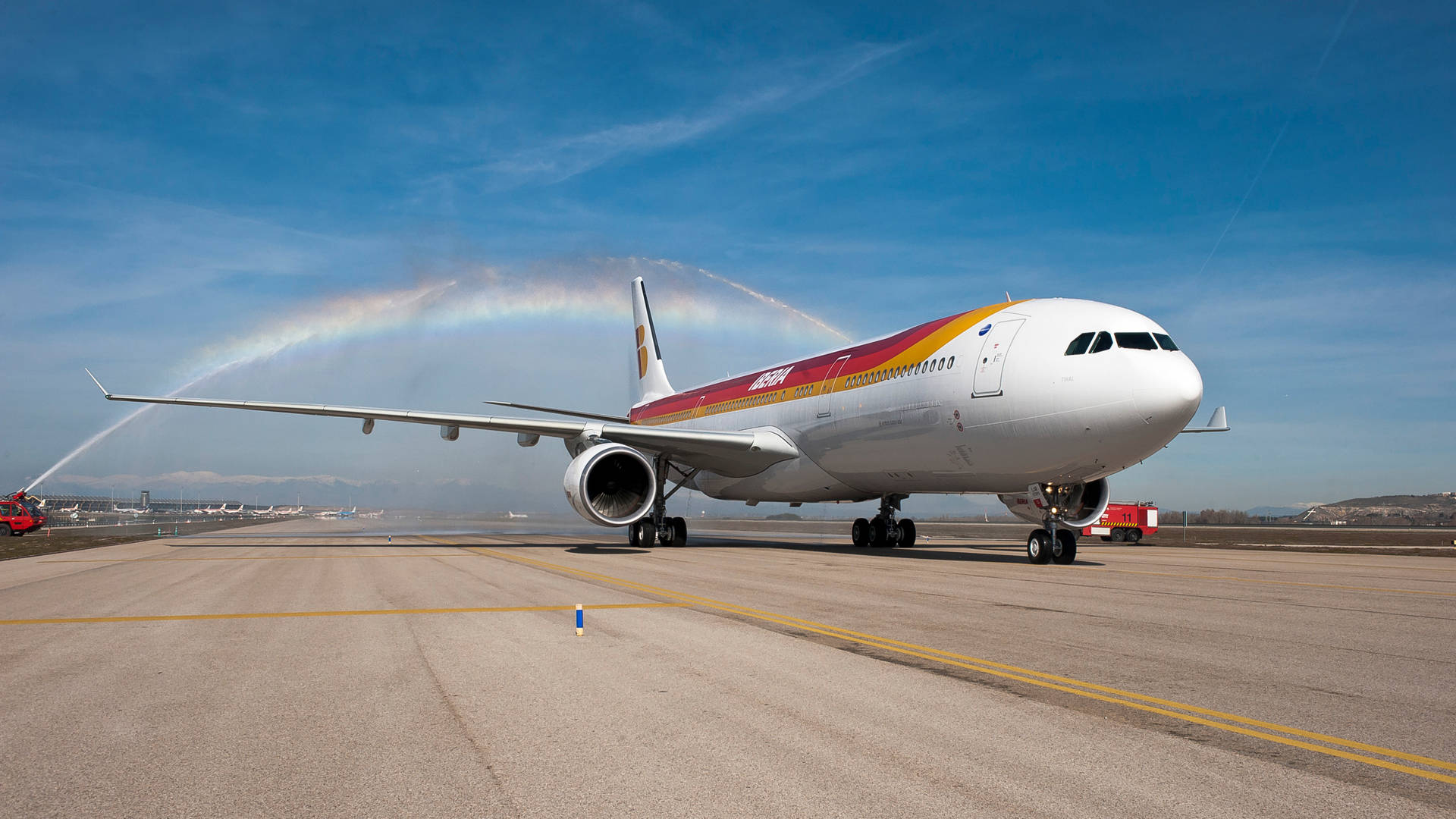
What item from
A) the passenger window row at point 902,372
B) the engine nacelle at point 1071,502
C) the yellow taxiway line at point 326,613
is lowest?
the yellow taxiway line at point 326,613

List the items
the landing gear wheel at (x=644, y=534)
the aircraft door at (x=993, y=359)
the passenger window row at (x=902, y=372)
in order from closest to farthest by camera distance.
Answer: the aircraft door at (x=993, y=359), the passenger window row at (x=902, y=372), the landing gear wheel at (x=644, y=534)

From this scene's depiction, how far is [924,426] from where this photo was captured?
19812mm

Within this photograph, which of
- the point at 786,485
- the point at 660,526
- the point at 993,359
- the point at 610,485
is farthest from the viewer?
the point at 660,526

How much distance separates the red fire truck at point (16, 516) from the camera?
41344mm

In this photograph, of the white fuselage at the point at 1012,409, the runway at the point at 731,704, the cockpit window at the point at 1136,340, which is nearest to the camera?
the runway at the point at 731,704

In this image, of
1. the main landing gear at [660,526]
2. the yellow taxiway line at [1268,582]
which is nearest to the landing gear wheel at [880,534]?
the main landing gear at [660,526]

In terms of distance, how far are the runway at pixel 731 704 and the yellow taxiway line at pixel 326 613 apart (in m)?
0.09

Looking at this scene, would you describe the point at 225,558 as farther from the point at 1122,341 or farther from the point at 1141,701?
the point at 1141,701

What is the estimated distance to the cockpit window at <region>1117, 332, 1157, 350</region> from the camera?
1659 centimetres

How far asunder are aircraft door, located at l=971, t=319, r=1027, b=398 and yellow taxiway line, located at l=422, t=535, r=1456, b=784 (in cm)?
915

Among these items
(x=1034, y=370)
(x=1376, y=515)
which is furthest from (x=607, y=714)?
(x=1376, y=515)

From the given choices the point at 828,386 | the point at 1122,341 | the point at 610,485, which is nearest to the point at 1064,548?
the point at 1122,341

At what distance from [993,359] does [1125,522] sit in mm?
25914

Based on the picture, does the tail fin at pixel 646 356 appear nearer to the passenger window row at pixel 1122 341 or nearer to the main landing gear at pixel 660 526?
the main landing gear at pixel 660 526
